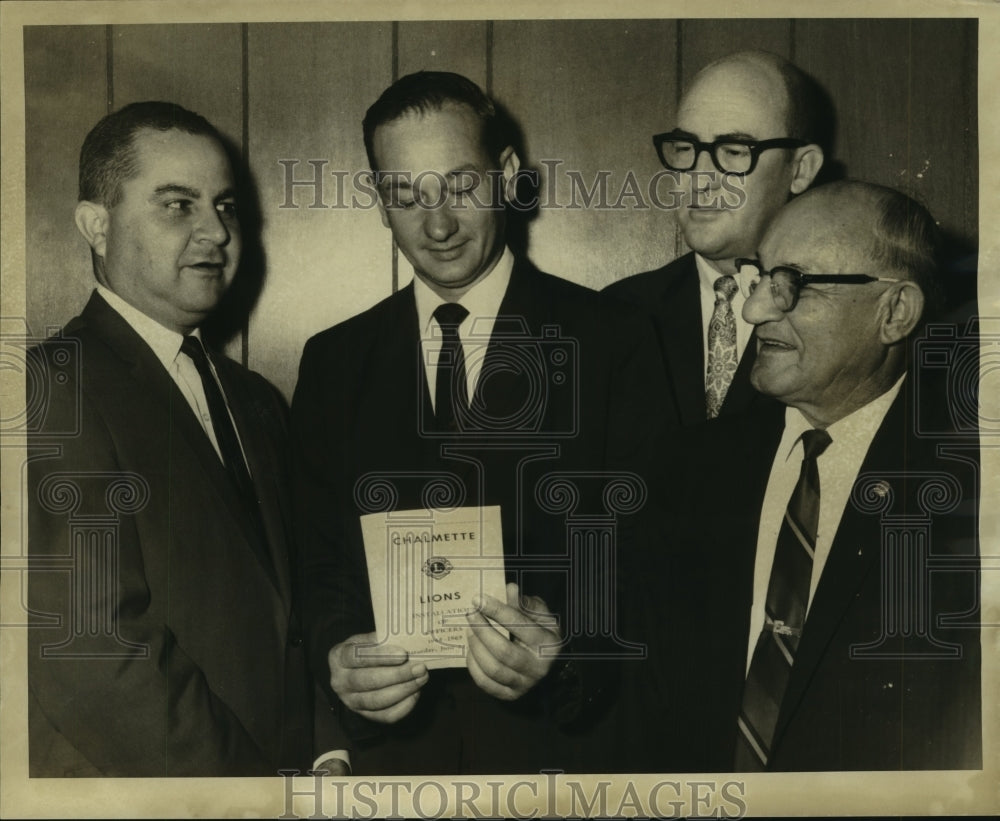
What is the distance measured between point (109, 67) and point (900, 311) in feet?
4.54

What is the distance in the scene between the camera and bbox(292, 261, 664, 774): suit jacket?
1880mm

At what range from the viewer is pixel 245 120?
6.23ft

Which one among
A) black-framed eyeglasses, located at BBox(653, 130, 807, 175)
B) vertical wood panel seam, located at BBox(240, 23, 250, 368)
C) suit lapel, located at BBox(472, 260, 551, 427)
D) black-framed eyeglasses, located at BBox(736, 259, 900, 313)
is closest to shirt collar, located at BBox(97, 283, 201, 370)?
vertical wood panel seam, located at BBox(240, 23, 250, 368)

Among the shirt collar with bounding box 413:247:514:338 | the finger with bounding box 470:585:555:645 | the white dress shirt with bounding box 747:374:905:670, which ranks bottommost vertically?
the finger with bounding box 470:585:555:645

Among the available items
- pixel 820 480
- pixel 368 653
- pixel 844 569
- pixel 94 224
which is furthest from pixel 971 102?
pixel 94 224

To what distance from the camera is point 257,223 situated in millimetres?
1895

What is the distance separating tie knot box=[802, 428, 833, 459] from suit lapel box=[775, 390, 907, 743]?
0.25 feet

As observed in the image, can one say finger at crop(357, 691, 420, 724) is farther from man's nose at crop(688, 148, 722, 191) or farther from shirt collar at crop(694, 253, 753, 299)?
man's nose at crop(688, 148, 722, 191)

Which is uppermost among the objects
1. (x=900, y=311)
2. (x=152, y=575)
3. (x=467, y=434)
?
(x=900, y=311)

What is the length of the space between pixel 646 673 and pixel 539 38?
42.7 inches

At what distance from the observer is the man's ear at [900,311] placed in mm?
1851

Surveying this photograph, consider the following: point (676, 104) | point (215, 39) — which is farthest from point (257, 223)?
point (676, 104)

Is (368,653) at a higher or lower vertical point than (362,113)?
lower

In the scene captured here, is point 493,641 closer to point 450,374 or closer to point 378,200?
point 450,374
